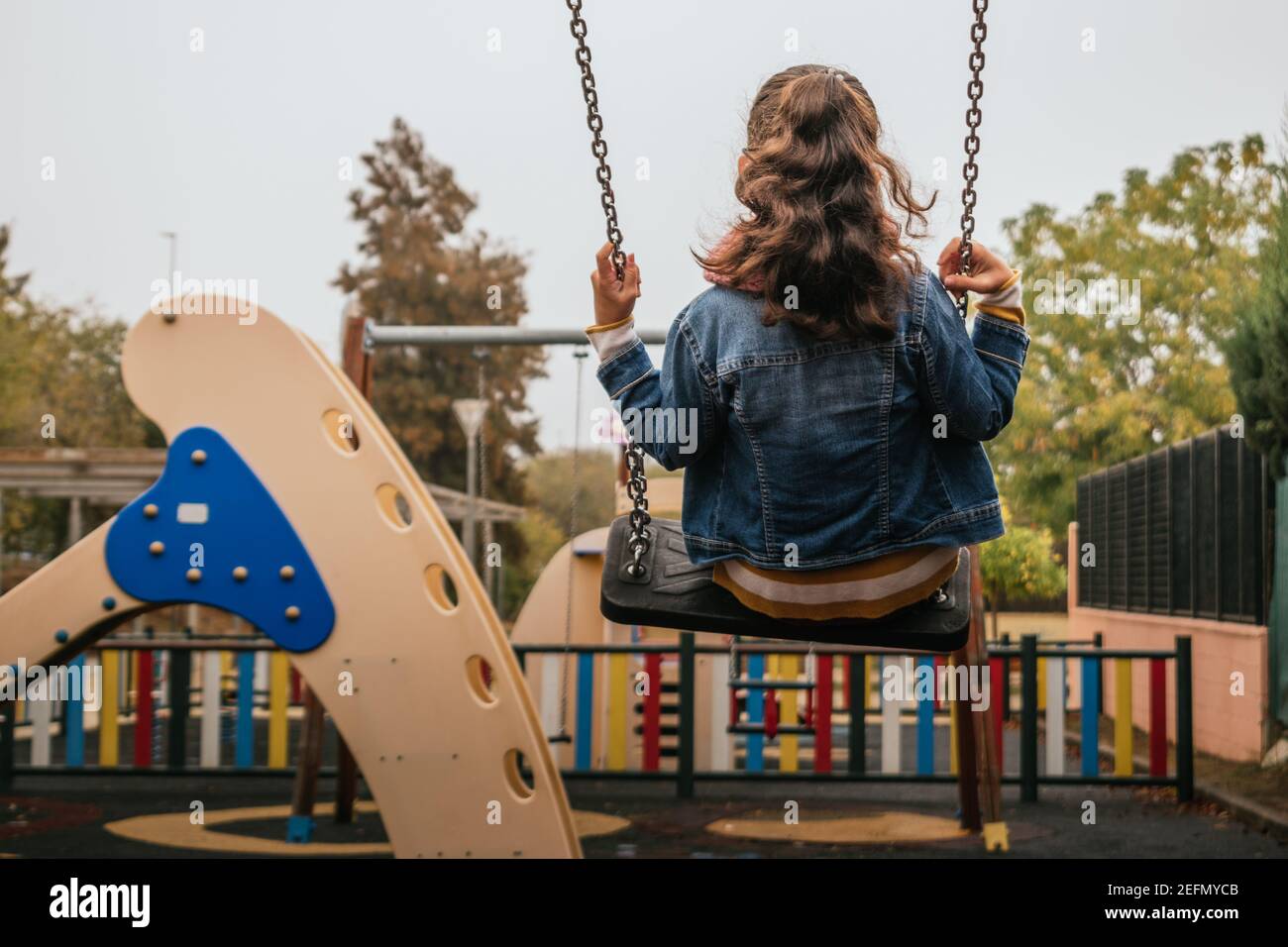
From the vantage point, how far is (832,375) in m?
2.58

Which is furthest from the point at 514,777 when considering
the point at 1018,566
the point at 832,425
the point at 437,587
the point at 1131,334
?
the point at 1131,334

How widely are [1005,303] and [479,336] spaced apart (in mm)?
5915

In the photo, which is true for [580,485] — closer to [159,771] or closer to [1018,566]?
[1018,566]

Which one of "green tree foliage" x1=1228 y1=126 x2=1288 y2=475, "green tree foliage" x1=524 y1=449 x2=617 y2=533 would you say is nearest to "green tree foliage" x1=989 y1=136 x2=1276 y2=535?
"green tree foliage" x1=1228 y1=126 x2=1288 y2=475

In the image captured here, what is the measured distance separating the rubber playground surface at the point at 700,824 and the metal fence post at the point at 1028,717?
5.0 inches

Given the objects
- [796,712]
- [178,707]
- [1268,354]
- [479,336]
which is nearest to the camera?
[479,336]

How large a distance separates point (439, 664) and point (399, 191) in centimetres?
3354

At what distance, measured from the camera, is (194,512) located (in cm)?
529

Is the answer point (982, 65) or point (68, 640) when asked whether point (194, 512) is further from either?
point (982, 65)

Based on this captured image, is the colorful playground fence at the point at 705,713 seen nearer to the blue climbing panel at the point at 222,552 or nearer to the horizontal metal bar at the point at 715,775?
the horizontal metal bar at the point at 715,775

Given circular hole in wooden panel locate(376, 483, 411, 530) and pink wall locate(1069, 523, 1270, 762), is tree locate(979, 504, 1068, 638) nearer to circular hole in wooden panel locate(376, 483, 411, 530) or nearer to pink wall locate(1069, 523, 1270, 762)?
pink wall locate(1069, 523, 1270, 762)
